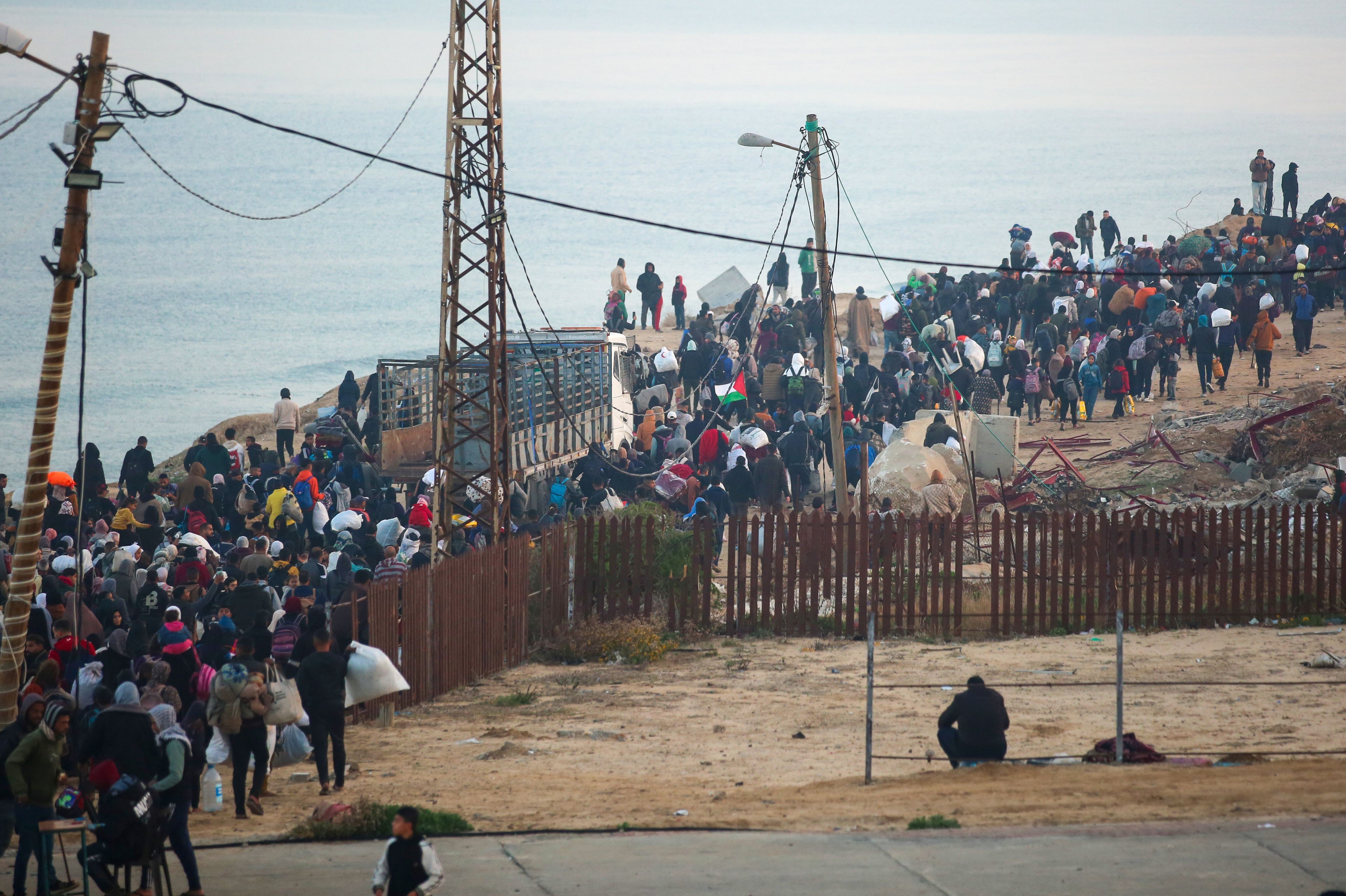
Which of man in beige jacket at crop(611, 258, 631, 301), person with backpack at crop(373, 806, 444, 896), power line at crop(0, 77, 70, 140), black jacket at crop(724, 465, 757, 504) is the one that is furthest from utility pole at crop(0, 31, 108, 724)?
man in beige jacket at crop(611, 258, 631, 301)

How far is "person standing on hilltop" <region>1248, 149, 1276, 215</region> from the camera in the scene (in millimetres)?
39969

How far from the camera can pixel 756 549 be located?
1698 cm

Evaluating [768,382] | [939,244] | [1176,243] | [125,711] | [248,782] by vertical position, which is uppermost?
[939,244]

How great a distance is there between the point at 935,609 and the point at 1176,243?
992 inches

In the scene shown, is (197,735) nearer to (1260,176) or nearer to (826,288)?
(826,288)

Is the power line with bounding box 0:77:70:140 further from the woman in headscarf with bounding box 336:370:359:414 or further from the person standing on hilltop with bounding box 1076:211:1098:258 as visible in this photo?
the person standing on hilltop with bounding box 1076:211:1098:258

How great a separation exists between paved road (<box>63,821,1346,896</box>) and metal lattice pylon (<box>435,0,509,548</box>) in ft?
24.2

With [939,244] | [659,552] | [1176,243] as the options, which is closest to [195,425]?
[1176,243]

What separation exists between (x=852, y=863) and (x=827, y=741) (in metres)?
3.62

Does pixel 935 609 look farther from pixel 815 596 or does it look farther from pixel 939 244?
pixel 939 244

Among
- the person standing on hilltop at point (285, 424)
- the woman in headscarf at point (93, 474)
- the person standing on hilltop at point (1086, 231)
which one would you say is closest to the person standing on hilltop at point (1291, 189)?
the person standing on hilltop at point (1086, 231)

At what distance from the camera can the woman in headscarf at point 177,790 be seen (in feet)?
29.1

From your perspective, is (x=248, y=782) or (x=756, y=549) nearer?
(x=248, y=782)

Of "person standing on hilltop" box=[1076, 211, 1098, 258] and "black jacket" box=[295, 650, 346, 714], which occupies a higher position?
"person standing on hilltop" box=[1076, 211, 1098, 258]
